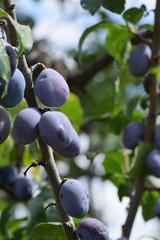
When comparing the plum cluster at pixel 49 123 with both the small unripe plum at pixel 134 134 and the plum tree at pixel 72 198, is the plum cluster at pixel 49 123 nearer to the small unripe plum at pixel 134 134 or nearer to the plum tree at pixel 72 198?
the plum tree at pixel 72 198

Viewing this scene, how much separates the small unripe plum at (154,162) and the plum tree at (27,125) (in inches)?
19.6

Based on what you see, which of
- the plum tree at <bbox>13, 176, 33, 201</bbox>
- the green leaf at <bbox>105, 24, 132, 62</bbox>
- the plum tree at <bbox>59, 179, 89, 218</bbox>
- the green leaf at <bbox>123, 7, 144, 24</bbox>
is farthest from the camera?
the plum tree at <bbox>13, 176, 33, 201</bbox>

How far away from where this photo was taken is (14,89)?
826 millimetres

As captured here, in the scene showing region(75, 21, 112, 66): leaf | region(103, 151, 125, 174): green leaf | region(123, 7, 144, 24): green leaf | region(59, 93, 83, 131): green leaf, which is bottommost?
region(103, 151, 125, 174): green leaf

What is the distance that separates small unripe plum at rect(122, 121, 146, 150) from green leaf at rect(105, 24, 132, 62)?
21 centimetres

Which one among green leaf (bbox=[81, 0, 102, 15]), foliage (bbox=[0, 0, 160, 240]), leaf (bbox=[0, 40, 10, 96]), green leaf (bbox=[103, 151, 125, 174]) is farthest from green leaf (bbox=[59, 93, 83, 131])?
leaf (bbox=[0, 40, 10, 96])

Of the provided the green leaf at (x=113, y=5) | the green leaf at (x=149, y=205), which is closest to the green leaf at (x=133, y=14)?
the green leaf at (x=113, y=5)

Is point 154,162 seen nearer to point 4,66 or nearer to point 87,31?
point 87,31

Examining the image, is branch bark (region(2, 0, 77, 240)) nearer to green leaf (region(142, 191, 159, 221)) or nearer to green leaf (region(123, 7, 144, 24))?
green leaf (region(123, 7, 144, 24))

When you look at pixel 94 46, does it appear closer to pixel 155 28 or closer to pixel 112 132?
pixel 112 132

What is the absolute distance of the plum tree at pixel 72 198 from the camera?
0.86 metres

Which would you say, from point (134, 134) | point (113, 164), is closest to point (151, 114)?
point (134, 134)

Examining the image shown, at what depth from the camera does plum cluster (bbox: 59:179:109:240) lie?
0.86 meters

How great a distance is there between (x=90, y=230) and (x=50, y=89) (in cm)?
24
